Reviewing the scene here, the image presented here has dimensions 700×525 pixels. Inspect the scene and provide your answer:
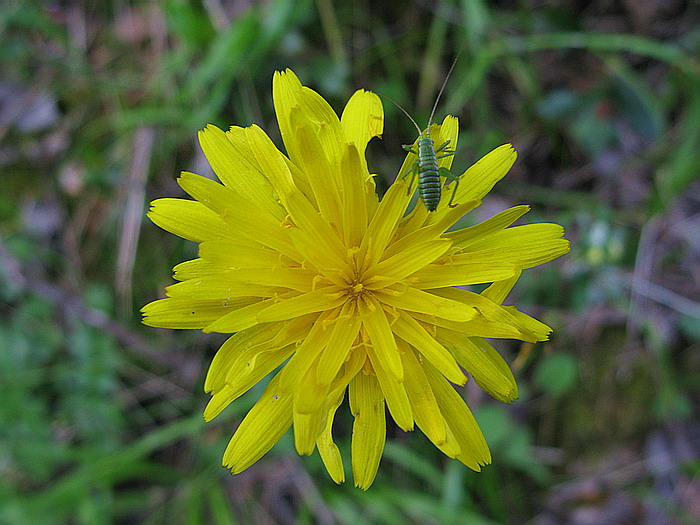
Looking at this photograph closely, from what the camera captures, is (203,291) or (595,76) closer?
(203,291)

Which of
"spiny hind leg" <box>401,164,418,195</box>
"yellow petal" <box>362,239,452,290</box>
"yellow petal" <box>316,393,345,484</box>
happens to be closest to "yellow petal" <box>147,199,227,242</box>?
"yellow petal" <box>362,239,452,290</box>

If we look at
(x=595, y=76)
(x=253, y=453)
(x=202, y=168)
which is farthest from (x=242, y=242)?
(x=595, y=76)

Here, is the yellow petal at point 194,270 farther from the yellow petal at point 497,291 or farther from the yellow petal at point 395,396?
the yellow petal at point 497,291

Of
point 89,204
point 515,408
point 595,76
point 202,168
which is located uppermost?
point 595,76

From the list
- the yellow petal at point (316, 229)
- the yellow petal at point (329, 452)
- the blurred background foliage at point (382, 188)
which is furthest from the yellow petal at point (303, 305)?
the blurred background foliage at point (382, 188)

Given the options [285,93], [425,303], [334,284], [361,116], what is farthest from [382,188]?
[425,303]

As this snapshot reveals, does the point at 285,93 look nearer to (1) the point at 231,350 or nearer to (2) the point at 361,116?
(2) the point at 361,116

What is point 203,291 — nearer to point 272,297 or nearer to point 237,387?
point 272,297

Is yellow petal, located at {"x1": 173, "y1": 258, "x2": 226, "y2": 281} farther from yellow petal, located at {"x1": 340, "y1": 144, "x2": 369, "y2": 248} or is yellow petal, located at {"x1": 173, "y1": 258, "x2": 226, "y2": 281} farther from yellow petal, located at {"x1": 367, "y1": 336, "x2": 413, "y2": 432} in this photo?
yellow petal, located at {"x1": 367, "y1": 336, "x2": 413, "y2": 432}
